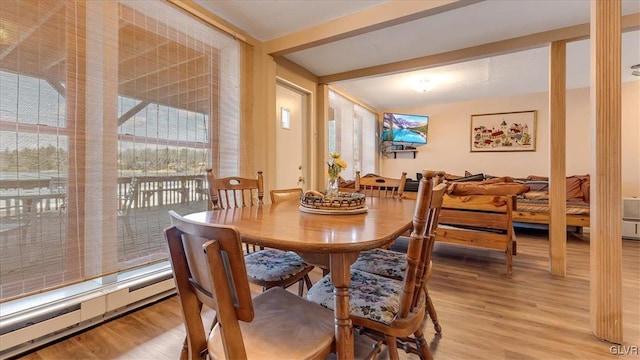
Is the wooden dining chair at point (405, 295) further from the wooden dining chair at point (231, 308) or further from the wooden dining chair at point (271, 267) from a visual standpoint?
the wooden dining chair at point (271, 267)

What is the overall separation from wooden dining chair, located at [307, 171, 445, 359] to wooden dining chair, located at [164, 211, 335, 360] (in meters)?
0.15

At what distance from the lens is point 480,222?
267 cm

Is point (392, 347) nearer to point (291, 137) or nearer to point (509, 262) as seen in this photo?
point (509, 262)

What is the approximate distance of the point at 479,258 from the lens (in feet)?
10.0

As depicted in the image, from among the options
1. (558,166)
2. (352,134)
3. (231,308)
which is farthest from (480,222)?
(352,134)

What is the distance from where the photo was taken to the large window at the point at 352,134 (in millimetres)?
4648

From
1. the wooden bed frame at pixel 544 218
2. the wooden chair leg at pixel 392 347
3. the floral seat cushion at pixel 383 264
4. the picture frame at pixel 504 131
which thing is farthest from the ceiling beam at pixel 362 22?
the picture frame at pixel 504 131

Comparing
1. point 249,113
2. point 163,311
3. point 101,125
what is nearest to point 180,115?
point 101,125

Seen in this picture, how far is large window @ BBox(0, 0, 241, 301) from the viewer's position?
1.41m

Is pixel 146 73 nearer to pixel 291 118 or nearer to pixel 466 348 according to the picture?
pixel 291 118

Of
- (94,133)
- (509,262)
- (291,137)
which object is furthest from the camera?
(291,137)

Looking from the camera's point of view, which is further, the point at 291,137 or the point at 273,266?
the point at 291,137

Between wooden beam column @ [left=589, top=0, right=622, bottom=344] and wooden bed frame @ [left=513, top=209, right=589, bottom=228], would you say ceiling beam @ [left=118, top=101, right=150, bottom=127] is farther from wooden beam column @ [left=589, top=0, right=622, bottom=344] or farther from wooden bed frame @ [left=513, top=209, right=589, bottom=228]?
wooden bed frame @ [left=513, top=209, right=589, bottom=228]

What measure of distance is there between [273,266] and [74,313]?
1.16m
